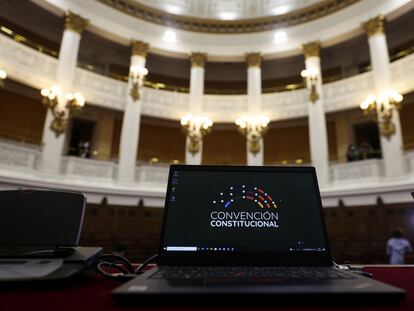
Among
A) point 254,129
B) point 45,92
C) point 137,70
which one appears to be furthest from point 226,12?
point 45,92

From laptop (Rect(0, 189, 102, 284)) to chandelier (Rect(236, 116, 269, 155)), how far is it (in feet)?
36.2

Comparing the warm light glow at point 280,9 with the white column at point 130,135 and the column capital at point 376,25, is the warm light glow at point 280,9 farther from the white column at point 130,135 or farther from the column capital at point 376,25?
the white column at point 130,135

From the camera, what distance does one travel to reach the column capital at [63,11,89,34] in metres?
11.2

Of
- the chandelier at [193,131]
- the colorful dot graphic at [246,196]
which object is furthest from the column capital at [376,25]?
the colorful dot graphic at [246,196]

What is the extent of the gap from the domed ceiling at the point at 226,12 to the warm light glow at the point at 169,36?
0.36 metres

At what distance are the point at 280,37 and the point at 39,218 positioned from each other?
1406cm

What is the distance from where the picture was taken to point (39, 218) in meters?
1.33

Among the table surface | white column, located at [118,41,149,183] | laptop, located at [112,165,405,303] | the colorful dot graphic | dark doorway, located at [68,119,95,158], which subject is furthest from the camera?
dark doorway, located at [68,119,95,158]

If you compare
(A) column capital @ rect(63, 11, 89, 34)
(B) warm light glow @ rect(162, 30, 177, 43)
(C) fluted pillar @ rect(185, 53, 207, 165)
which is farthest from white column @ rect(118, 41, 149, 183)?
(C) fluted pillar @ rect(185, 53, 207, 165)

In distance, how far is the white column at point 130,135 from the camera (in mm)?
11594

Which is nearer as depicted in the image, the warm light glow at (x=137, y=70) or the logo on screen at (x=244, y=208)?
the logo on screen at (x=244, y=208)

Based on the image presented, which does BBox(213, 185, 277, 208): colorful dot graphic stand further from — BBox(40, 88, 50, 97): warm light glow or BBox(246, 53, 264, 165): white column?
BBox(246, 53, 264, 165): white column

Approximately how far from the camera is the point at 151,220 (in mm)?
11328

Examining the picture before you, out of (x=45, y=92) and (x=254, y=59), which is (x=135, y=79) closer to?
(x=45, y=92)
